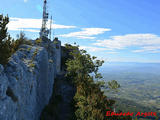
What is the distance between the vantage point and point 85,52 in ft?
155

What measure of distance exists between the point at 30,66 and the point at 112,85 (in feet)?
102

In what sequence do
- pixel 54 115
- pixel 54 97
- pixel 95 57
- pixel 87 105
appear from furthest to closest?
pixel 95 57
pixel 54 97
pixel 54 115
pixel 87 105

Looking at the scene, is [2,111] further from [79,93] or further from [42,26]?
[42,26]

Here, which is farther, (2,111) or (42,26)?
(42,26)

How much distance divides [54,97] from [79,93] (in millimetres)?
11278

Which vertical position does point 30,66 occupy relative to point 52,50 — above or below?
below

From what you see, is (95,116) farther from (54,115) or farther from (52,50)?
(52,50)

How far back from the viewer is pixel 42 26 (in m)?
48.5

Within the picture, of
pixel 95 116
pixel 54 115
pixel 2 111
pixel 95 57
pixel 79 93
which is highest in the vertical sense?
pixel 95 57

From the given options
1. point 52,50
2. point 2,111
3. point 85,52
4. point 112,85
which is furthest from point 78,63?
point 2,111

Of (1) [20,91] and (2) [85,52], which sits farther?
(2) [85,52]

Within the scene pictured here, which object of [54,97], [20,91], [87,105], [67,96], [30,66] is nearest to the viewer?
[20,91]

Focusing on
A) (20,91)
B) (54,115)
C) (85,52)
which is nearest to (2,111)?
(20,91)

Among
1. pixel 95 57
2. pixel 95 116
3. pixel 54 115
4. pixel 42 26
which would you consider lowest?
pixel 54 115
